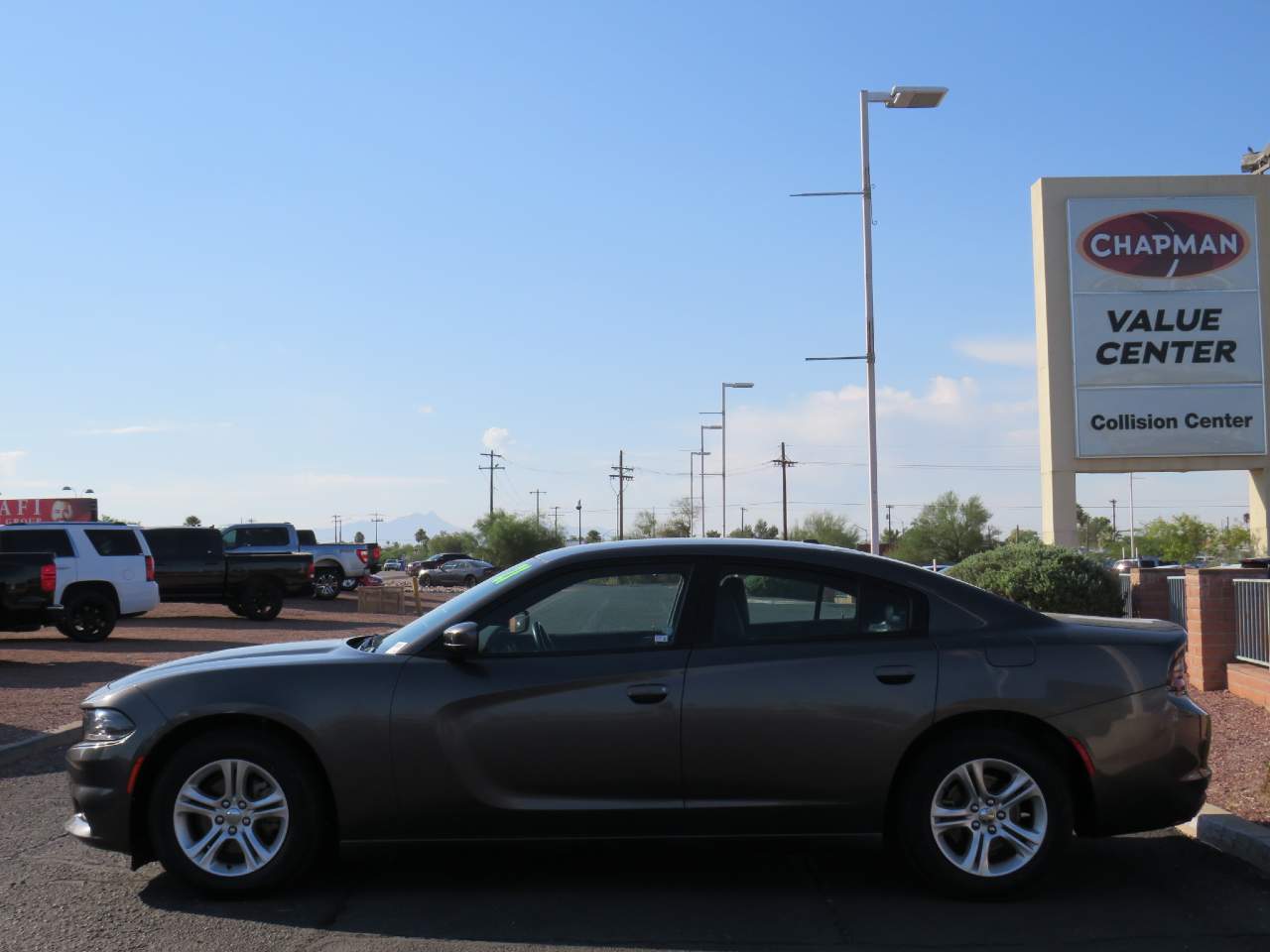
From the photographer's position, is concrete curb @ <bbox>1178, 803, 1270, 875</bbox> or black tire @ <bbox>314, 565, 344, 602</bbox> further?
black tire @ <bbox>314, 565, 344, 602</bbox>

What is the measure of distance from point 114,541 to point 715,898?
18722 millimetres

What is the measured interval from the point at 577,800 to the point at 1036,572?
11.6 meters

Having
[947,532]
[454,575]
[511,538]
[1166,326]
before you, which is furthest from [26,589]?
[511,538]

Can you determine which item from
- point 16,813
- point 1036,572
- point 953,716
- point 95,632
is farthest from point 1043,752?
point 95,632

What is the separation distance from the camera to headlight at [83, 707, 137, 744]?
6.00m

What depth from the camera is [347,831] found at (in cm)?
595

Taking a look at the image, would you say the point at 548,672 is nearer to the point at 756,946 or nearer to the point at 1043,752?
the point at 756,946

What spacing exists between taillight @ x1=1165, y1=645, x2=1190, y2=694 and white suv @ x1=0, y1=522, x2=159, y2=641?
18.9 metres

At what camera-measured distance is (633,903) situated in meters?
5.96

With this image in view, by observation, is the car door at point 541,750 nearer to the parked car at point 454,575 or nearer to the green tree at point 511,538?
the parked car at point 454,575

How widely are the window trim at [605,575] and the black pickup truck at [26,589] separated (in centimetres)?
1412

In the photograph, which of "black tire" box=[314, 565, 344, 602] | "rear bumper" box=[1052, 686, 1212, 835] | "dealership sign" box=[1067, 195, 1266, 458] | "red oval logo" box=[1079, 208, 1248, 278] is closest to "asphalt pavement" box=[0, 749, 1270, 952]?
"rear bumper" box=[1052, 686, 1212, 835]

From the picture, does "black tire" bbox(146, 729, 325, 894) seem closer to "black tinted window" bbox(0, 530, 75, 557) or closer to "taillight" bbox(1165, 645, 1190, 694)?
"taillight" bbox(1165, 645, 1190, 694)

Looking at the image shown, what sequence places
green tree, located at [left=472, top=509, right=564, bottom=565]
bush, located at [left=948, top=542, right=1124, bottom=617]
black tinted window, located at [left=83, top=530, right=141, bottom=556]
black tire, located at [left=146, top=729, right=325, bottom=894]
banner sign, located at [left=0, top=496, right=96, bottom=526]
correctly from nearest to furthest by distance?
black tire, located at [left=146, top=729, right=325, bottom=894] < bush, located at [left=948, top=542, right=1124, bottom=617] < black tinted window, located at [left=83, top=530, right=141, bottom=556] < banner sign, located at [left=0, top=496, right=96, bottom=526] < green tree, located at [left=472, top=509, right=564, bottom=565]
